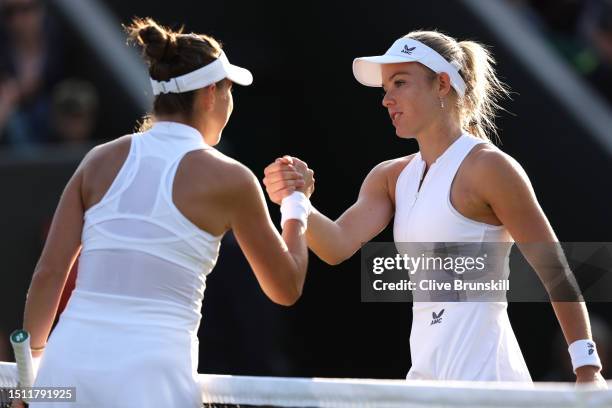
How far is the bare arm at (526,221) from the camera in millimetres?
3996

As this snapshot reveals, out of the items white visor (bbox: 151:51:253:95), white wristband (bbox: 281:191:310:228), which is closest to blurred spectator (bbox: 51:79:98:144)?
white wristband (bbox: 281:191:310:228)

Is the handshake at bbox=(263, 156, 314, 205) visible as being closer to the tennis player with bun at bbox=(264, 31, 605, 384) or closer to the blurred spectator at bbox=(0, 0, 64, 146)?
the tennis player with bun at bbox=(264, 31, 605, 384)

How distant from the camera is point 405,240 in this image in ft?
14.0

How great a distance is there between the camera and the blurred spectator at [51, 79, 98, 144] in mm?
7859

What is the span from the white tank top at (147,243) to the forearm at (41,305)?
0.11 meters

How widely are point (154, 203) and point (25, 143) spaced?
4.84m

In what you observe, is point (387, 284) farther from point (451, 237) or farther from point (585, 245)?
point (585, 245)

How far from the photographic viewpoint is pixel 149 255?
3428 mm

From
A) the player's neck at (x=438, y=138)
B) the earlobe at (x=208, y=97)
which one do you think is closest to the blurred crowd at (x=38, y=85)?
the player's neck at (x=438, y=138)

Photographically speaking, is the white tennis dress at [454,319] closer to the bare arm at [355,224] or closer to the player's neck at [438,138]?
the player's neck at [438,138]

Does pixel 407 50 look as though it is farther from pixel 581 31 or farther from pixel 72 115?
pixel 581 31

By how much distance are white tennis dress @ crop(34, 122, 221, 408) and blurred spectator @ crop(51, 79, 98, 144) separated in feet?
14.5

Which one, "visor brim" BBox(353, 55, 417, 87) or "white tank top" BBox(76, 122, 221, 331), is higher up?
"visor brim" BBox(353, 55, 417, 87)

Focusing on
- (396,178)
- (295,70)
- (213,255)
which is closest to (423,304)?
(396,178)
